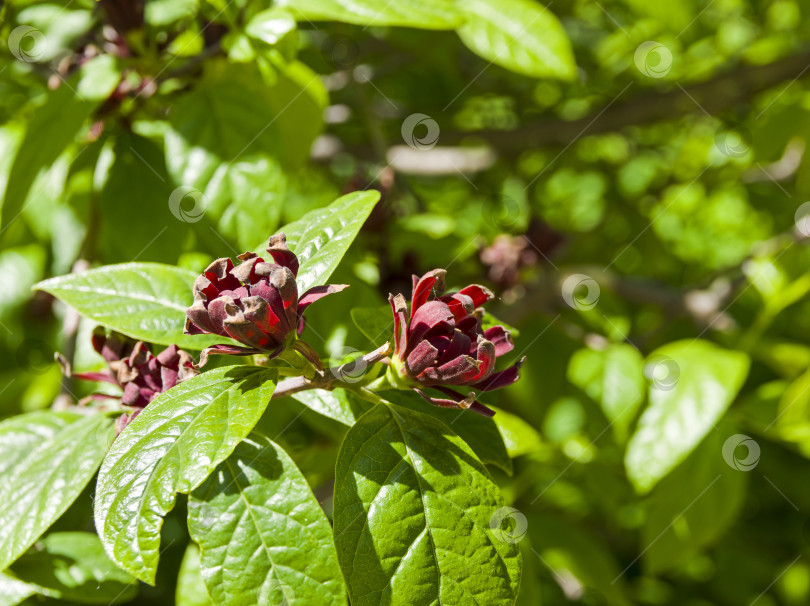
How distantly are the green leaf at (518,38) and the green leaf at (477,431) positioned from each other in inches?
36.1

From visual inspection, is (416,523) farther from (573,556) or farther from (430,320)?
(573,556)

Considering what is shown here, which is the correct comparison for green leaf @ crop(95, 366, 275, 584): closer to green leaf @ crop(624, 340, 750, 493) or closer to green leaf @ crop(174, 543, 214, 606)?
green leaf @ crop(174, 543, 214, 606)

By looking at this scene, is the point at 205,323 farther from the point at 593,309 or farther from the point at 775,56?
the point at 775,56

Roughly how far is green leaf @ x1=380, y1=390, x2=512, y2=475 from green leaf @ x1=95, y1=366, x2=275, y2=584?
1.19ft

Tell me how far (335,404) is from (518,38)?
1.08 meters

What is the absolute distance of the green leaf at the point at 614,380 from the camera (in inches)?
75.5

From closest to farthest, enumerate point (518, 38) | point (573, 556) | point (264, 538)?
point (264, 538), point (518, 38), point (573, 556)

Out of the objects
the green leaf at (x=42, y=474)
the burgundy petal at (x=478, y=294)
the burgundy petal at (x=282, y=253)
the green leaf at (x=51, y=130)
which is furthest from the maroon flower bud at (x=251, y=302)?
the green leaf at (x=51, y=130)

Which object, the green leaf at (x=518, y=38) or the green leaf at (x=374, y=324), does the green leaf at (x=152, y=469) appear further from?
the green leaf at (x=518, y=38)

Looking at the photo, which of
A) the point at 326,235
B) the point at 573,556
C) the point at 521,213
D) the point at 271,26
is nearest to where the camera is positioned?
the point at 326,235

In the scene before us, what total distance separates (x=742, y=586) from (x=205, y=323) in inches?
109

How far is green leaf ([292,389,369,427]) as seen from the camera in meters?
1.19

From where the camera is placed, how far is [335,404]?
1.20m

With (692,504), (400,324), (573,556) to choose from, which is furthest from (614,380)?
(400,324)
